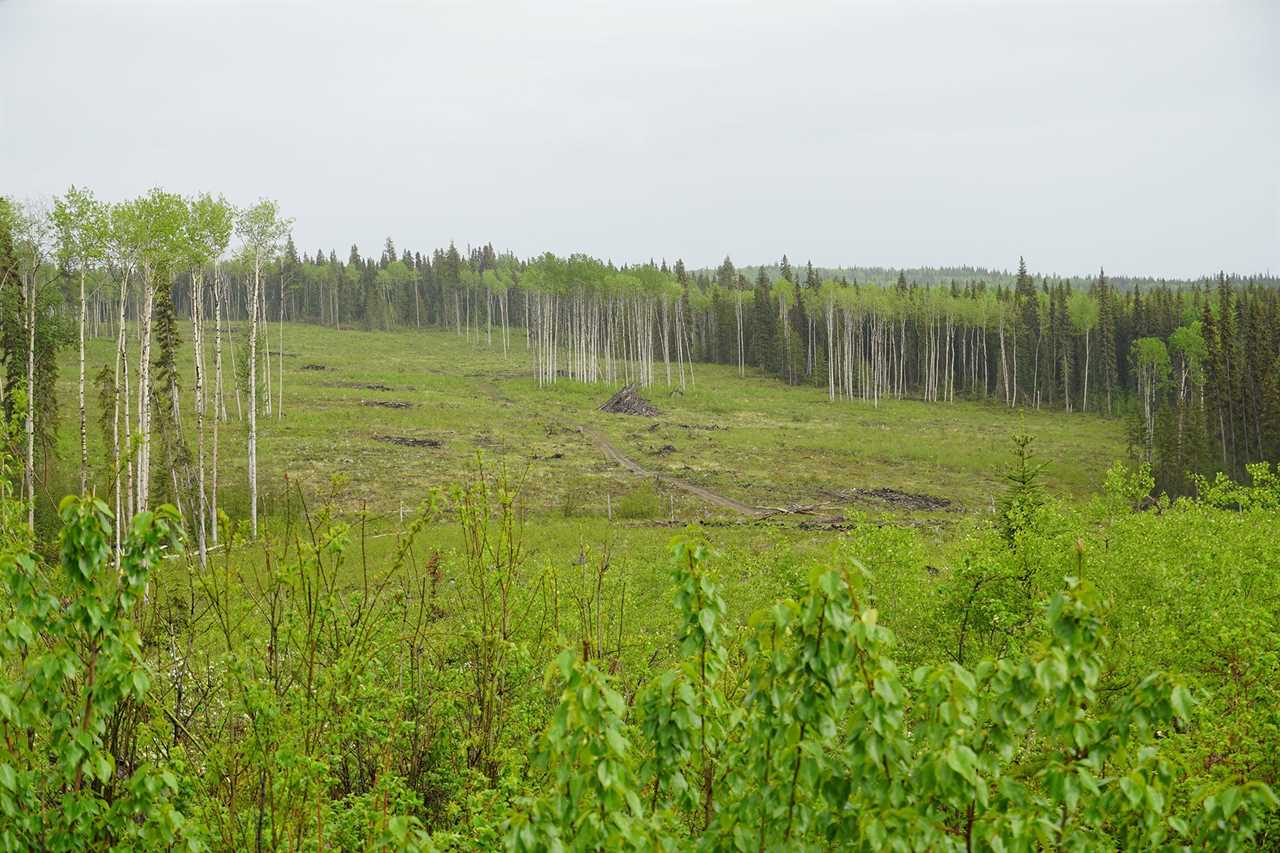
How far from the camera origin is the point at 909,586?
598 inches

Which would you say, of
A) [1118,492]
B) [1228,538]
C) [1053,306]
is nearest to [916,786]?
[1228,538]

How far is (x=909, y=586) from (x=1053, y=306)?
3676 inches

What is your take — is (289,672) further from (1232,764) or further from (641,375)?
(641,375)

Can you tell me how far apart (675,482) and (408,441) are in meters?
18.8

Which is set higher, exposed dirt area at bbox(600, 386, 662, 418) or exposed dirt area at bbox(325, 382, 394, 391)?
exposed dirt area at bbox(325, 382, 394, 391)

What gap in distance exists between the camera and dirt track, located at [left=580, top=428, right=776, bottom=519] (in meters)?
41.3

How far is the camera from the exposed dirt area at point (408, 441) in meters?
53.8

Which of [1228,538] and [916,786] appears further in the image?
[1228,538]

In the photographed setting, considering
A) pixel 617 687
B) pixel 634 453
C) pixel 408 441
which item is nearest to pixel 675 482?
pixel 634 453

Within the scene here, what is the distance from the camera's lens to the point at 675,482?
47281mm

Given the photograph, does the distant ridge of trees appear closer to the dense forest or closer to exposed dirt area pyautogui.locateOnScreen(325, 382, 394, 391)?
the dense forest

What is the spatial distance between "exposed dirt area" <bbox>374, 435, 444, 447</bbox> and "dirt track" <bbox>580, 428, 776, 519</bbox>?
10926 millimetres

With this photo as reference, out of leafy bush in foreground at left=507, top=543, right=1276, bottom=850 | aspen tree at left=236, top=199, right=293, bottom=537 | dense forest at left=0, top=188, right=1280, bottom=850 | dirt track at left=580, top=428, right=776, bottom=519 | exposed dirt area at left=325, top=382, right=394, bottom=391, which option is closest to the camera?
leafy bush in foreground at left=507, top=543, right=1276, bottom=850

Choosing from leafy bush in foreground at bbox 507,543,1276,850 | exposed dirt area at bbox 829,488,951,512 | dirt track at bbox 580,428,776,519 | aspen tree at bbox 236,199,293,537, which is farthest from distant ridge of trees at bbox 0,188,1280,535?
dirt track at bbox 580,428,776,519
